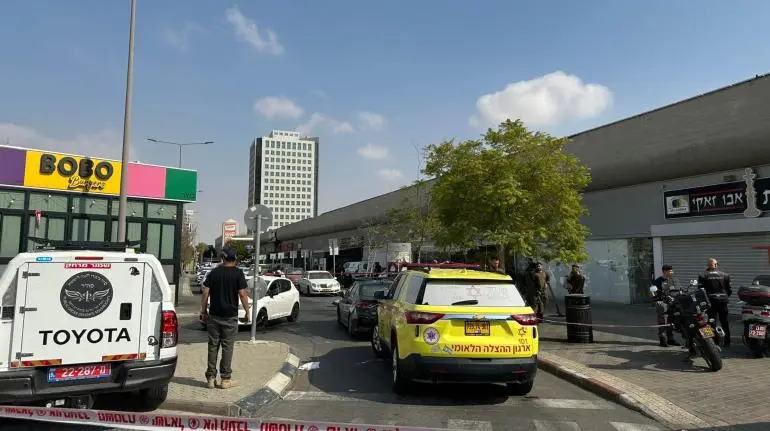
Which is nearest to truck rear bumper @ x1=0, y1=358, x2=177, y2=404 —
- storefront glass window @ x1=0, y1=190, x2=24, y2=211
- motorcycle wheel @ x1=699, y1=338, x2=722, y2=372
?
motorcycle wheel @ x1=699, y1=338, x2=722, y2=372

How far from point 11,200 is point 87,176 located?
2.61 m

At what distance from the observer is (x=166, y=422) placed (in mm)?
4781

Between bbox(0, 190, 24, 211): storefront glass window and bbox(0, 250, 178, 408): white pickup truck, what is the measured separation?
1696cm

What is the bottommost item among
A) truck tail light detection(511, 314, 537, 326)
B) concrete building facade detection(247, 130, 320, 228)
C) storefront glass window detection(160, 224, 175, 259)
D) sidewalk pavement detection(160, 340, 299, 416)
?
sidewalk pavement detection(160, 340, 299, 416)

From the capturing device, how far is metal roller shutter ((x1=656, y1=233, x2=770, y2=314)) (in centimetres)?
1590

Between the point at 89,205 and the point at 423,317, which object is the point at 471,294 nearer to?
the point at 423,317

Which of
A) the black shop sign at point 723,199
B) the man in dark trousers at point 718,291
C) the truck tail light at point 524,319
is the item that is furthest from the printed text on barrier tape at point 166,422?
the black shop sign at point 723,199

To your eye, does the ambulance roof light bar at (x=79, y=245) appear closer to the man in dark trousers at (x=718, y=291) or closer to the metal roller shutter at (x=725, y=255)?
the man in dark trousers at (x=718, y=291)

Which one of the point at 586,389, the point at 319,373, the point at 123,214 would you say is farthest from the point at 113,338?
the point at 123,214

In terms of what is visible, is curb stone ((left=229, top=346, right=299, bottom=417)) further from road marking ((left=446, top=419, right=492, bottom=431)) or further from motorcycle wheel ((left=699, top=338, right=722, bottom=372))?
motorcycle wheel ((left=699, top=338, right=722, bottom=372))

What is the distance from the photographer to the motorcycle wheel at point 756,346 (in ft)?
30.7

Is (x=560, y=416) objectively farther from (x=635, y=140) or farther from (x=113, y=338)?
(x=635, y=140)

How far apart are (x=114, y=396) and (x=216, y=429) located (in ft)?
9.96

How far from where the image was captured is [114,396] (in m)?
6.73
